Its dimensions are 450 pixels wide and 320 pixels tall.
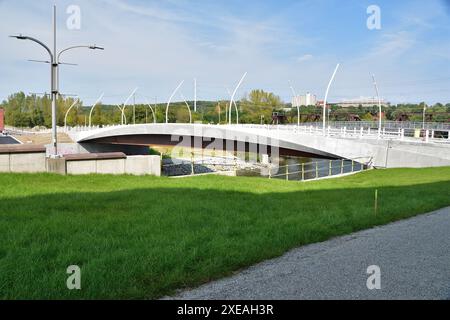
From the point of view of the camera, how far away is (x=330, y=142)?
105 feet

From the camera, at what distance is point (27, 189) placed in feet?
48.2

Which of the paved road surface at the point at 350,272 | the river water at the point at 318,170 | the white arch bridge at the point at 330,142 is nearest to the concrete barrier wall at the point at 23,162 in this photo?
the river water at the point at 318,170

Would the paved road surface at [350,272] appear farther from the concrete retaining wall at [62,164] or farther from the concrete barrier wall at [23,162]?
the concrete barrier wall at [23,162]

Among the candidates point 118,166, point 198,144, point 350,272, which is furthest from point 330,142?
point 350,272

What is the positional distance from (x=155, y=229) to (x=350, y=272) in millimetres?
4037

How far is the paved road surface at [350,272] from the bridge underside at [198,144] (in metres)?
25.5

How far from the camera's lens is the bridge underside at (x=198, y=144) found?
38531 millimetres

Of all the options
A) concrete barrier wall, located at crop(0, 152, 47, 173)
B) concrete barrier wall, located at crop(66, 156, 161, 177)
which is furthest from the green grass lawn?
concrete barrier wall, located at crop(66, 156, 161, 177)

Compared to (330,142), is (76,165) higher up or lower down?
lower down

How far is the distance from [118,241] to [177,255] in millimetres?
1385

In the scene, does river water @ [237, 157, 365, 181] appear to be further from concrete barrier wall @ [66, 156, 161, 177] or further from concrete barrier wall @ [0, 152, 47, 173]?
concrete barrier wall @ [0, 152, 47, 173]

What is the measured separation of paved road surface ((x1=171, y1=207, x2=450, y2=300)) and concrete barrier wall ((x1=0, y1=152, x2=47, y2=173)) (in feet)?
51.0

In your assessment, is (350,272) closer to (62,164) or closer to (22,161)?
(62,164)

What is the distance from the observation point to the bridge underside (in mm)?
38531
